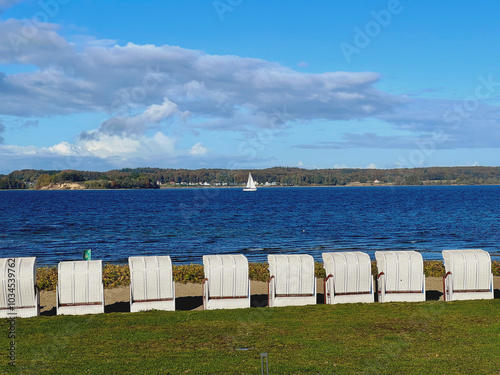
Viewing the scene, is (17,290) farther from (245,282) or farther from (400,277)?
(400,277)

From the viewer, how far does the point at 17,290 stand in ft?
42.5

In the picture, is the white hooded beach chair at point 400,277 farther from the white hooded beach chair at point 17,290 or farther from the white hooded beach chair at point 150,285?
the white hooded beach chair at point 17,290

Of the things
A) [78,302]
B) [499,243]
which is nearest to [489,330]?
[78,302]

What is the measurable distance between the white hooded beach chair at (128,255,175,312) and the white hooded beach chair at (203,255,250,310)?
93cm

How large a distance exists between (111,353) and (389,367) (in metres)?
4.85

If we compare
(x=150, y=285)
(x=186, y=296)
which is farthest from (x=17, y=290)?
(x=186, y=296)

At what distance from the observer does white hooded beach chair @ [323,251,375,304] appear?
14.1 m

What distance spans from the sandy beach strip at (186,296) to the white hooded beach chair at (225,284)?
58.2 inches

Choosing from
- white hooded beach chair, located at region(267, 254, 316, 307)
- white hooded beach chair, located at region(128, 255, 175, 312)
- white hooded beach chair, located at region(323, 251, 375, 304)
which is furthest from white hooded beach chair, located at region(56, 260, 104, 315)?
white hooded beach chair, located at region(323, 251, 375, 304)

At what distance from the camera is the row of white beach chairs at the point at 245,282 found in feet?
43.0

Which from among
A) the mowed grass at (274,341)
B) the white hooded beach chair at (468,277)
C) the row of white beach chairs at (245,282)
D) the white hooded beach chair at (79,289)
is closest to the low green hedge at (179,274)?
the white hooded beach chair at (79,289)

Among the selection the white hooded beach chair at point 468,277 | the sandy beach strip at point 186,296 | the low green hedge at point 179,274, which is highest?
the white hooded beach chair at point 468,277

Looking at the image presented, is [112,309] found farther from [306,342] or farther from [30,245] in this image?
[30,245]

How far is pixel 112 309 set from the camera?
15586mm
